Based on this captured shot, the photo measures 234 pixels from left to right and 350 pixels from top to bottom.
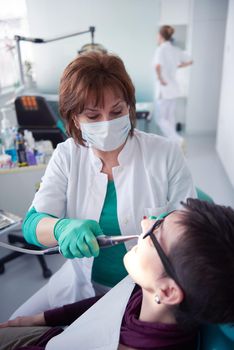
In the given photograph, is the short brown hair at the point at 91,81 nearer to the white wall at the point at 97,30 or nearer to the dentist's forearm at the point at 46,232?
the dentist's forearm at the point at 46,232

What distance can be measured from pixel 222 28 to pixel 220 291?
13.7 feet

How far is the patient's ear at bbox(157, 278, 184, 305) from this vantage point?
65 cm

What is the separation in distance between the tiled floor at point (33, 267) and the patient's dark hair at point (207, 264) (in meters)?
1.34

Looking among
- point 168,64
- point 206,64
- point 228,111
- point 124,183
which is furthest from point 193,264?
point 206,64

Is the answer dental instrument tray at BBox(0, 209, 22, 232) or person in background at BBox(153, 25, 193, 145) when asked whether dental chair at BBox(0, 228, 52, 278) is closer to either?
dental instrument tray at BBox(0, 209, 22, 232)

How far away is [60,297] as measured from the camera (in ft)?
3.64

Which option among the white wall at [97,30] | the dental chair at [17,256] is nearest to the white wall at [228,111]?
the white wall at [97,30]

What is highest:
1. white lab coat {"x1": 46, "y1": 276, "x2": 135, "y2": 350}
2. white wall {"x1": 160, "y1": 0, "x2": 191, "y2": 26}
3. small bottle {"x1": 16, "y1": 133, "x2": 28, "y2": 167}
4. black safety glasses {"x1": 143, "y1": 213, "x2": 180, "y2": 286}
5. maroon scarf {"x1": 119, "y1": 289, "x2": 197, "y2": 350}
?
white wall {"x1": 160, "y1": 0, "x2": 191, "y2": 26}

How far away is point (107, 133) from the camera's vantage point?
1.00 meters

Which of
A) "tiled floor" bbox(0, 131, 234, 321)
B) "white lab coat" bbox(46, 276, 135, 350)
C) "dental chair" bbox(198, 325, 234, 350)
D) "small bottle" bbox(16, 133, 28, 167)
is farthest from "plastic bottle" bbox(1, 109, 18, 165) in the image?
"dental chair" bbox(198, 325, 234, 350)

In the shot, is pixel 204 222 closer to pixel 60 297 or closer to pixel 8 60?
pixel 60 297

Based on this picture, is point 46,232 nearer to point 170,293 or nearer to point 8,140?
point 170,293

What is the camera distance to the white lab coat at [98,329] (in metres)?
0.79

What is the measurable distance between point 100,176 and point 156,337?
1.74 ft
